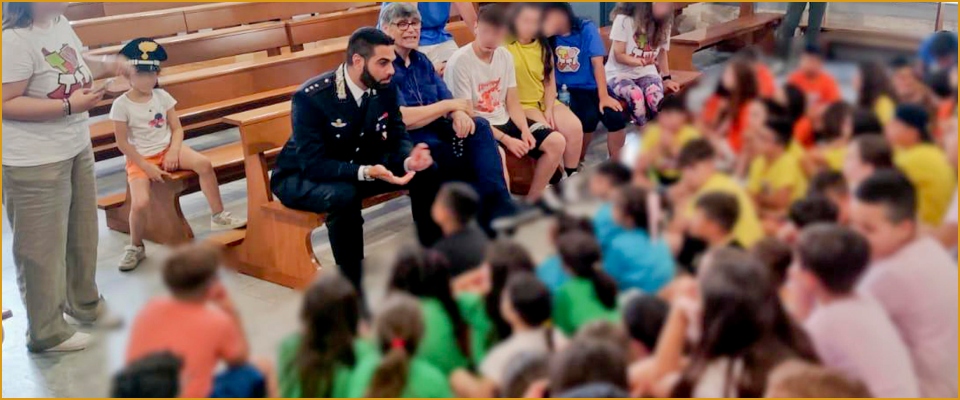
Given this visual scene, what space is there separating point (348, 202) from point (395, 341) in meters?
0.28

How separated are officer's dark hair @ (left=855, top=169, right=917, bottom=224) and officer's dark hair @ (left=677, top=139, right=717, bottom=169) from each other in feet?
0.70

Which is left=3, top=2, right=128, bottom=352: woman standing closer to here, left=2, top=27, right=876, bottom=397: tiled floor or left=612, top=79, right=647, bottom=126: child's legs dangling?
left=2, top=27, right=876, bottom=397: tiled floor

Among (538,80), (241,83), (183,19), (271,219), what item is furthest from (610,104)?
(183,19)

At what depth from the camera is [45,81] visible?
2312 mm

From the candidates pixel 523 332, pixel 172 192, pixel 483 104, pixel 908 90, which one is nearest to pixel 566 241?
pixel 523 332

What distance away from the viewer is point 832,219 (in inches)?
50.8

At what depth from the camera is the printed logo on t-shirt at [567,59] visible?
154 centimetres

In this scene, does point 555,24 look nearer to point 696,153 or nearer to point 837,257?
point 696,153

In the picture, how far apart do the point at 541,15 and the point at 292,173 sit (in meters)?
0.43

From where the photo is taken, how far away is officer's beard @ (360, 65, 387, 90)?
4.50 feet

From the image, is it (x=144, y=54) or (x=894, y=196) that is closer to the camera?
(x=894, y=196)

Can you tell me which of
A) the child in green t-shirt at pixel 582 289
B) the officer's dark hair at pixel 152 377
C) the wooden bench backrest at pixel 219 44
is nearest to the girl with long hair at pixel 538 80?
the child in green t-shirt at pixel 582 289

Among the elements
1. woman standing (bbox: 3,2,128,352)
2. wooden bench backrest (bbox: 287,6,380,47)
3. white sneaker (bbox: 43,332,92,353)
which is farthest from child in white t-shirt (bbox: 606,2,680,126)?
wooden bench backrest (bbox: 287,6,380,47)

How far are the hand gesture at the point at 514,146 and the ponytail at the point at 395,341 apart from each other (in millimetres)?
380
